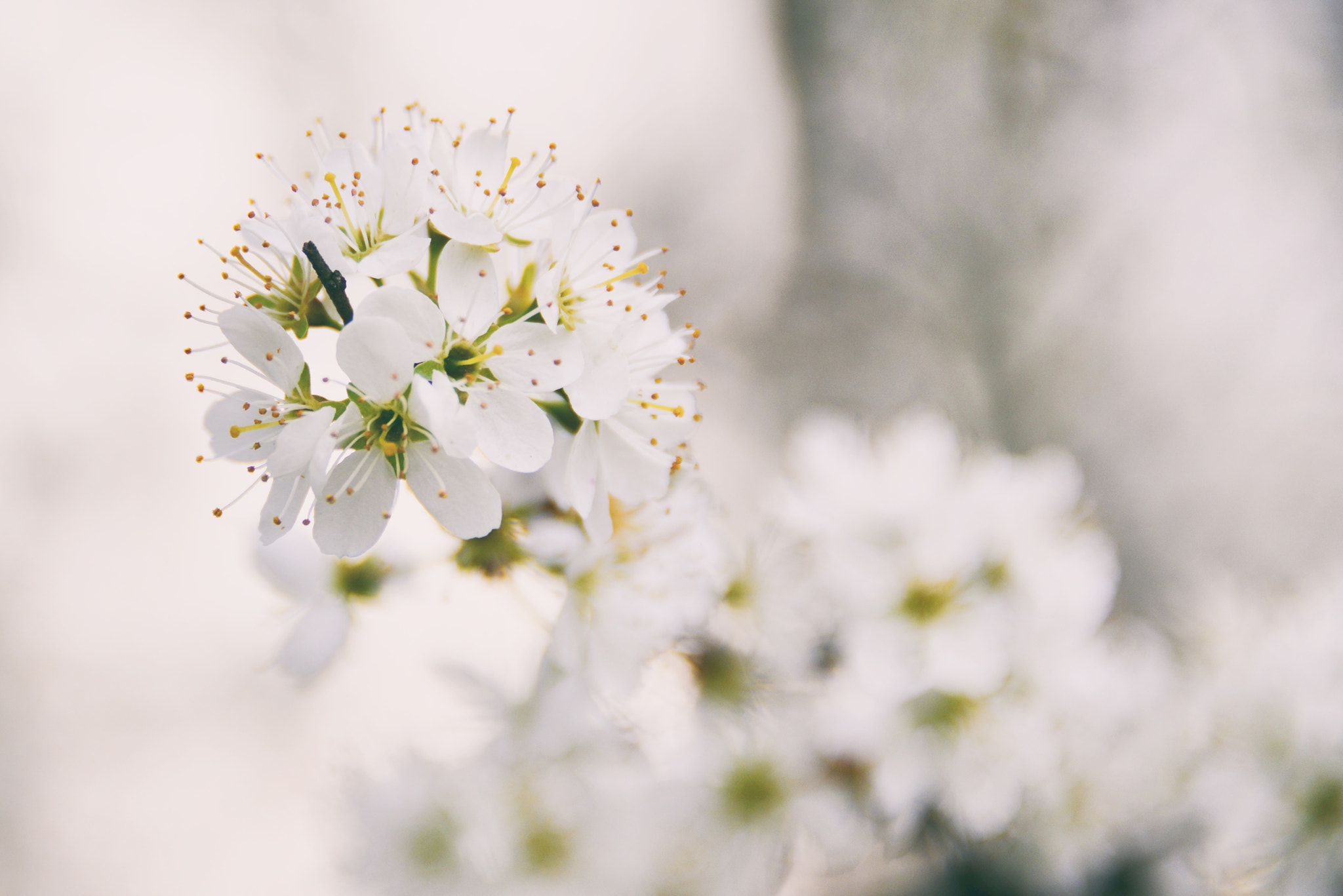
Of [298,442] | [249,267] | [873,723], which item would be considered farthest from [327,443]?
[873,723]

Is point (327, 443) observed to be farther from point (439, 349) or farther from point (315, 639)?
point (315, 639)

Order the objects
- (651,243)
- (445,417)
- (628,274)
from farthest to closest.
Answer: (651,243)
(628,274)
(445,417)

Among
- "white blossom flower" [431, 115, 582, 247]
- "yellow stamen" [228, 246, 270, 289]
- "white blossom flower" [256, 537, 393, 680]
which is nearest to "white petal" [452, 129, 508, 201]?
"white blossom flower" [431, 115, 582, 247]

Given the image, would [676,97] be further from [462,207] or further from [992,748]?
[992,748]

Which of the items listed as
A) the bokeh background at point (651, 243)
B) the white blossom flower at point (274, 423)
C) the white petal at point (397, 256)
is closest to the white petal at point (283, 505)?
the white blossom flower at point (274, 423)

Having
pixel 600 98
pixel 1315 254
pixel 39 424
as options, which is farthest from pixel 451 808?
pixel 1315 254

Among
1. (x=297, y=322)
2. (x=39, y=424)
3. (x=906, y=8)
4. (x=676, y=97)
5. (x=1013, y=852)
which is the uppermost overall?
(x=906, y=8)
